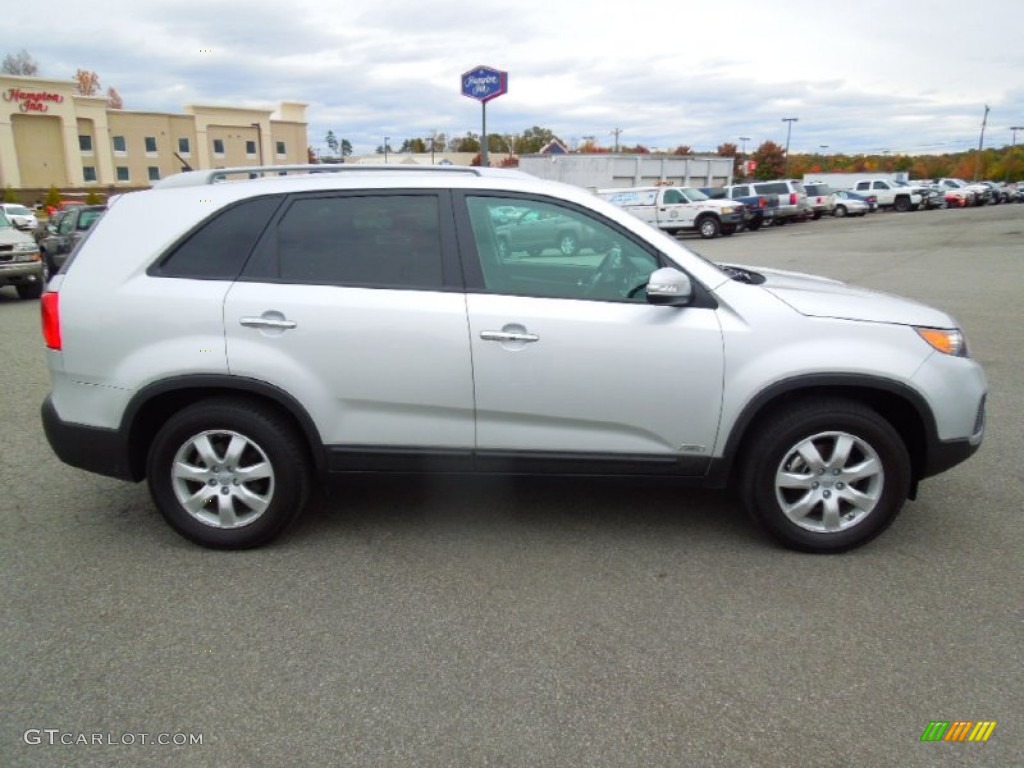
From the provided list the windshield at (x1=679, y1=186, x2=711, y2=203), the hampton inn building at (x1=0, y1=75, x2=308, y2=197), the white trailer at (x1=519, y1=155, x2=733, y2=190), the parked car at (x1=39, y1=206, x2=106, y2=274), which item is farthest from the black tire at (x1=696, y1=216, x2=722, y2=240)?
the hampton inn building at (x1=0, y1=75, x2=308, y2=197)

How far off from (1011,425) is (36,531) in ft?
20.7

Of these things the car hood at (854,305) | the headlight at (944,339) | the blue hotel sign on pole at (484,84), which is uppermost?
the blue hotel sign on pole at (484,84)

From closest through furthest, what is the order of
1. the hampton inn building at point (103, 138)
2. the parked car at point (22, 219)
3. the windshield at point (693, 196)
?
the parked car at point (22, 219) → the windshield at point (693, 196) → the hampton inn building at point (103, 138)

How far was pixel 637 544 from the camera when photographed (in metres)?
3.88

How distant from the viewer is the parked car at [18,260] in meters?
13.0

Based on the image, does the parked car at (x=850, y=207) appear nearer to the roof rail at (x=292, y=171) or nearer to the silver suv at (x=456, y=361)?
the silver suv at (x=456, y=361)

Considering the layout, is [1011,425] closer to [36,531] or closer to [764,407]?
[764,407]

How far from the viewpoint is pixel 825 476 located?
3.68 metres

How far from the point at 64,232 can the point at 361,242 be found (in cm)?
1664

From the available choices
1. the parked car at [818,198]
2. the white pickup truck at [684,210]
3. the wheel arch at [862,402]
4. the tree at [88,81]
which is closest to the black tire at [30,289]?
the wheel arch at [862,402]

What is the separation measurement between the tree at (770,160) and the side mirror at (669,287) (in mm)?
110648

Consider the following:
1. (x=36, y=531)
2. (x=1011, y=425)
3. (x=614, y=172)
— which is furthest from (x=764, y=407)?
(x=614, y=172)

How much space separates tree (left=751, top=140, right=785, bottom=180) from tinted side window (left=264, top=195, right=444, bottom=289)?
11069 cm

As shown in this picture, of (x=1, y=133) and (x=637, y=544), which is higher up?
(x=1, y=133)
